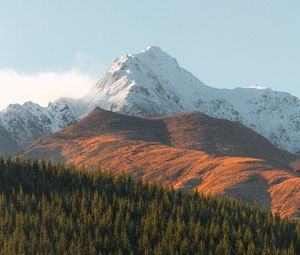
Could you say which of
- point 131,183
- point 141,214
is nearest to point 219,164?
point 131,183

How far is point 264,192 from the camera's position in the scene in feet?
488

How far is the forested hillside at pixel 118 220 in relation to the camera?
48.9 m

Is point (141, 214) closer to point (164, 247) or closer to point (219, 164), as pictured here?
point (164, 247)

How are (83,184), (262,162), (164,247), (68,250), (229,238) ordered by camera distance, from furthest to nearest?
(262,162), (83,184), (229,238), (164,247), (68,250)

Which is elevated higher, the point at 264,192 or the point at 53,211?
the point at 53,211

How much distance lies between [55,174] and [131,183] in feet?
27.2

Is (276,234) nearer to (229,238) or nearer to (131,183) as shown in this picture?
(229,238)

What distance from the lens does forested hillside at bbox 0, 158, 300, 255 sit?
48.9 m

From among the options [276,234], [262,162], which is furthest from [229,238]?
[262,162]

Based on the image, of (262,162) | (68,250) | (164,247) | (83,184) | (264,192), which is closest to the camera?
(68,250)

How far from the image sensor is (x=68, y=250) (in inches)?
1831

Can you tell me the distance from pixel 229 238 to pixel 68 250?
15.2 meters

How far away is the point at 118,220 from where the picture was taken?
177 feet

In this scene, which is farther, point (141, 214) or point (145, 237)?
point (141, 214)
